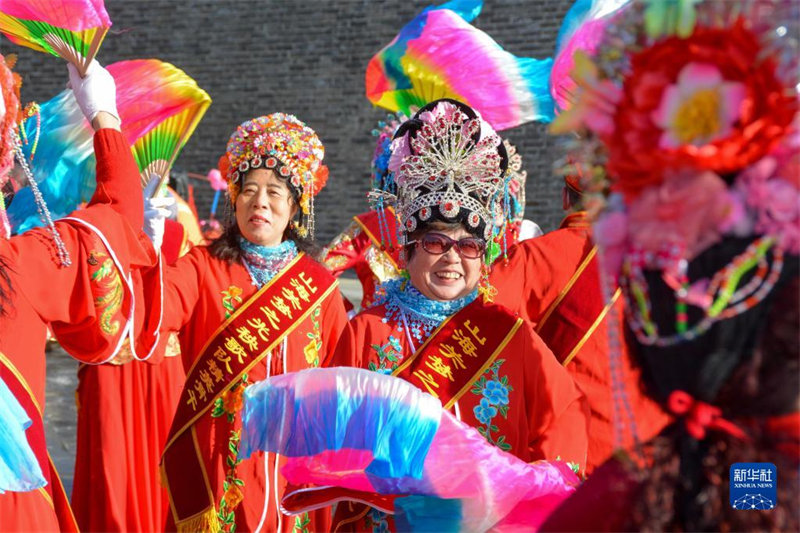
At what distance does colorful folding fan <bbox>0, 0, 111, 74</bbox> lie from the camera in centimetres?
324

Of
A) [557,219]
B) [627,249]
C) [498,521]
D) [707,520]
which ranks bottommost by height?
[557,219]

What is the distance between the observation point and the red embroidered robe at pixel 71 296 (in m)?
2.89

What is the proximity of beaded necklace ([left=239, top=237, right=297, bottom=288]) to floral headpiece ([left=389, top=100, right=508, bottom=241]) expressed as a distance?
1.02 metres

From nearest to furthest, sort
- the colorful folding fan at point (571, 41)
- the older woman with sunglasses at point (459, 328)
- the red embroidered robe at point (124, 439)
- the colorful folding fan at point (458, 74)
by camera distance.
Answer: the older woman with sunglasses at point (459, 328) < the colorful folding fan at point (571, 41) < the colorful folding fan at point (458, 74) < the red embroidered robe at point (124, 439)

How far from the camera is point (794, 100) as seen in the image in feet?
5.00

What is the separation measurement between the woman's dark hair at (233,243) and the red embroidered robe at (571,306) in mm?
858

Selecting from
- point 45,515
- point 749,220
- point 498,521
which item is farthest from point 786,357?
point 45,515

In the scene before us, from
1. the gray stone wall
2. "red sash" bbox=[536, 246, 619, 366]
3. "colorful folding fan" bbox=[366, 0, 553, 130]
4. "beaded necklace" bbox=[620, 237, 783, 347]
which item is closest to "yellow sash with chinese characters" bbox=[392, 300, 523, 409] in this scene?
"red sash" bbox=[536, 246, 619, 366]

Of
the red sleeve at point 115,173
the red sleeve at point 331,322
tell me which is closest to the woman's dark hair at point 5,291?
the red sleeve at point 115,173

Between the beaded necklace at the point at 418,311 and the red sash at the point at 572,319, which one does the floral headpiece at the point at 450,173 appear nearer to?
the beaded necklace at the point at 418,311

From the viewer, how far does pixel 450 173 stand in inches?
132

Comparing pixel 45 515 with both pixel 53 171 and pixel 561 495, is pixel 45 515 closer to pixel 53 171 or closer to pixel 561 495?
pixel 561 495

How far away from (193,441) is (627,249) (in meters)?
2.71

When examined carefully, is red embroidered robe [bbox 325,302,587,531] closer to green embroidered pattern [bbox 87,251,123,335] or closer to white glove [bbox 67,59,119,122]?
green embroidered pattern [bbox 87,251,123,335]
